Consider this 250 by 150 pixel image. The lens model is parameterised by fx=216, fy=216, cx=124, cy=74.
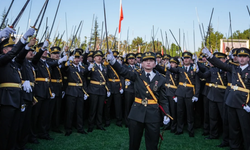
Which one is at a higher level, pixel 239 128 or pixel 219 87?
pixel 219 87

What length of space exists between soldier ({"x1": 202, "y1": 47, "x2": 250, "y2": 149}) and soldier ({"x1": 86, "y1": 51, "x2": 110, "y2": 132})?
12.1ft

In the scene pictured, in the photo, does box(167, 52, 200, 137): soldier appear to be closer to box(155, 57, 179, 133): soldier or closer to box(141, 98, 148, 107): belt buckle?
box(155, 57, 179, 133): soldier

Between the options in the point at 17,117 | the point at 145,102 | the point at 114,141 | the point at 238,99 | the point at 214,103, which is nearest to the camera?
the point at 145,102

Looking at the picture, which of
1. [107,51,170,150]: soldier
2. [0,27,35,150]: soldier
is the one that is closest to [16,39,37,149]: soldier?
[0,27,35,150]: soldier

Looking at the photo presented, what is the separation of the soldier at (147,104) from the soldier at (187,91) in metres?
3.30

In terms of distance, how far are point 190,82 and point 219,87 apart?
0.95 meters

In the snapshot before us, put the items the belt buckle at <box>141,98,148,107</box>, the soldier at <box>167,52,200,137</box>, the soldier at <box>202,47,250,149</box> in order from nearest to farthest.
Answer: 1. the belt buckle at <box>141,98,148,107</box>
2. the soldier at <box>202,47,250,149</box>
3. the soldier at <box>167,52,200,137</box>

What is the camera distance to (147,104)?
4.17 m

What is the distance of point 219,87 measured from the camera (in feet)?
22.8

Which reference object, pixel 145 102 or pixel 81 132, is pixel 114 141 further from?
pixel 145 102

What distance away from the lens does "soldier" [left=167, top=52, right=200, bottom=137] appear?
24.2ft

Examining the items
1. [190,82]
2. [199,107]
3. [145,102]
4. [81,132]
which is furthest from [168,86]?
[145,102]

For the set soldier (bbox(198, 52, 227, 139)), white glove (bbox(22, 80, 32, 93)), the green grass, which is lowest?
the green grass

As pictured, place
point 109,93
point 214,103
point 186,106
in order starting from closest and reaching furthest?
point 214,103 → point 186,106 → point 109,93
